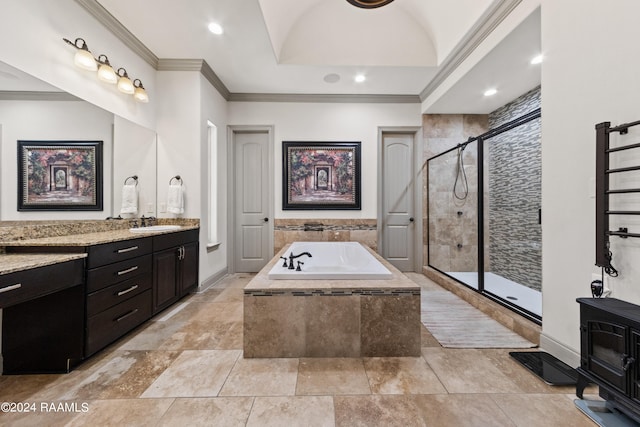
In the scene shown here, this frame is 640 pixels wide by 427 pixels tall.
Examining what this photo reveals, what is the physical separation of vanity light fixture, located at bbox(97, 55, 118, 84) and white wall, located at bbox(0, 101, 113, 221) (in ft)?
0.90

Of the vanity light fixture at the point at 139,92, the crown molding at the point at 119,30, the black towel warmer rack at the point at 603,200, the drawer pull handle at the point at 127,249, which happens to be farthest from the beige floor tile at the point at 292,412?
the crown molding at the point at 119,30

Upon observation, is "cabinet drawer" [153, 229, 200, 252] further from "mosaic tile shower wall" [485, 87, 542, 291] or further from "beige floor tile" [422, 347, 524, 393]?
"mosaic tile shower wall" [485, 87, 542, 291]

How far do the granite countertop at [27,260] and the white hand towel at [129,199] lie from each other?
3.68 feet

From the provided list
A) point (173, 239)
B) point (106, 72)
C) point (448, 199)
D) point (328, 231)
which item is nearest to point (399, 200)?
point (448, 199)

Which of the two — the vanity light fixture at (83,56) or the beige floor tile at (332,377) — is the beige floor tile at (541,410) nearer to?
the beige floor tile at (332,377)

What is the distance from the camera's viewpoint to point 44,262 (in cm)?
141

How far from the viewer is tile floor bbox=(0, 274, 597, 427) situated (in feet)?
4.14

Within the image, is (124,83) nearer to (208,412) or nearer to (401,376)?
(208,412)

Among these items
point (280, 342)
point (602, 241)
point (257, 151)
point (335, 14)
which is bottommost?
point (280, 342)

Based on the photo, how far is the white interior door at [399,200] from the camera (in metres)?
4.02

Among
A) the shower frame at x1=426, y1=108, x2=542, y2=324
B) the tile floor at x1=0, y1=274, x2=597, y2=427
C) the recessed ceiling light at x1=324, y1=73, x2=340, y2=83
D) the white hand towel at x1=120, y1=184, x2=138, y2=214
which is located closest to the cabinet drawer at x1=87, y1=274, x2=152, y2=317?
the tile floor at x1=0, y1=274, x2=597, y2=427

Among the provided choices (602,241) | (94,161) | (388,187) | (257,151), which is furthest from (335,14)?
(602,241)

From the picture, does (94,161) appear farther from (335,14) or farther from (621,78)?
(621,78)

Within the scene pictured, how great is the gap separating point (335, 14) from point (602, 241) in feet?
10.5
